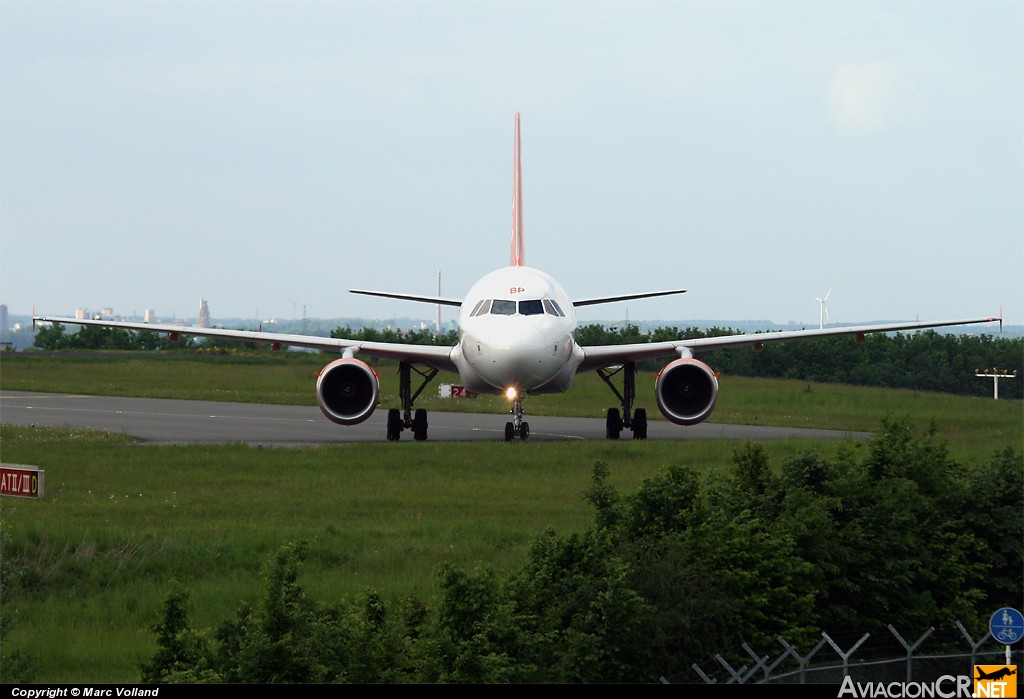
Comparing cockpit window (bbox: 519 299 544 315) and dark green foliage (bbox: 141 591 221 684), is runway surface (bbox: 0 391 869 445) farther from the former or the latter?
dark green foliage (bbox: 141 591 221 684)

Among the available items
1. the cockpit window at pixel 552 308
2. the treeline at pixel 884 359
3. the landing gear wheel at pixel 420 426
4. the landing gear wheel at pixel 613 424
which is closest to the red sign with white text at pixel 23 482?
the cockpit window at pixel 552 308

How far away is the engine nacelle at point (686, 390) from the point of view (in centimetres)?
3003

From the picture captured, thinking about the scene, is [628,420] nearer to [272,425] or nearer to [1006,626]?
[272,425]

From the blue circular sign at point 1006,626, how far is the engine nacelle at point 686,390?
1839 centimetres

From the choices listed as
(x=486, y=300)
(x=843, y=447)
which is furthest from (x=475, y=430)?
(x=843, y=447)

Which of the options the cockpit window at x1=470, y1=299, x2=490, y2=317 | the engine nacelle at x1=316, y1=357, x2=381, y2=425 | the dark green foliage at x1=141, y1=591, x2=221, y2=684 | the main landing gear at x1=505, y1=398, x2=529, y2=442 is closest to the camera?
the dark green foliage at x1=141, y1=591, x2=221, y2=684

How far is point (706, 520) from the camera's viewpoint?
1413 centimetres

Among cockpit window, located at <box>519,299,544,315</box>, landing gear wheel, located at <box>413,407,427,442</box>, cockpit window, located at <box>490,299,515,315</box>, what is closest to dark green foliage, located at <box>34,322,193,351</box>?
landing gear wheel, located at <box>413,407,427,442</box>

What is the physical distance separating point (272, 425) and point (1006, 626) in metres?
26.4

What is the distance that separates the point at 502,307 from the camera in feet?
92.6

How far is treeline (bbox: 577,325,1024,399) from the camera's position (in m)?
62.4

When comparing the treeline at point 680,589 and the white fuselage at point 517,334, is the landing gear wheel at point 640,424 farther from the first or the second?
the treeline at point 680,589

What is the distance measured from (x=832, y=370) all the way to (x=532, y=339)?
4368 cm

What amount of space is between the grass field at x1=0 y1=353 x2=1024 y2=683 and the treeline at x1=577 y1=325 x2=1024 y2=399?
27227 millimetres
